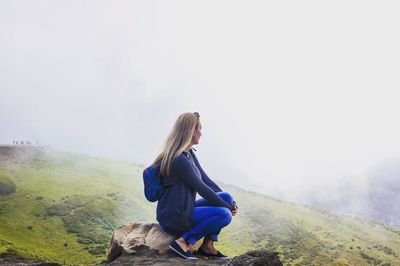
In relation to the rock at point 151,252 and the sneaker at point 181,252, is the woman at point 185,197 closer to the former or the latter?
the sneaker at point 181,252

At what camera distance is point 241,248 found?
10275 centimetres

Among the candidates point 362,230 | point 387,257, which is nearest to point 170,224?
point 387,257

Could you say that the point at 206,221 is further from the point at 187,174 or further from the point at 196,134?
the point at 196,134

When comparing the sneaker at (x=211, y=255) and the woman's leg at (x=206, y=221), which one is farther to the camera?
the sneaker at (x=211, y=255)

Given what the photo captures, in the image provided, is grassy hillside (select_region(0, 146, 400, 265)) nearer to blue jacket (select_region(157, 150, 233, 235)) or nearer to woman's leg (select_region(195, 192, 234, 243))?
woman's leg (select_region(195, 192, 234, 243))

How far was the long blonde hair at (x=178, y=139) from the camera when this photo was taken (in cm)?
1020

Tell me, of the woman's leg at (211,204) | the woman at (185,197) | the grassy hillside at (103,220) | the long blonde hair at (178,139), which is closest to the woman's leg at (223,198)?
the woman's leg at (211,204)

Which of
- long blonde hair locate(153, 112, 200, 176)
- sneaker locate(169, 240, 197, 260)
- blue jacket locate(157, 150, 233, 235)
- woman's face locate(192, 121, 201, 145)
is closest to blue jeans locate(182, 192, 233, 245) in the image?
blue jacket locate(157, 150, 233, 235)

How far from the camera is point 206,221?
33.8 feet

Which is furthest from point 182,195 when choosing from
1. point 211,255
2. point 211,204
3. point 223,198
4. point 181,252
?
point 211,255

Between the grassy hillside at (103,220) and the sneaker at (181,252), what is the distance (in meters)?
53.9

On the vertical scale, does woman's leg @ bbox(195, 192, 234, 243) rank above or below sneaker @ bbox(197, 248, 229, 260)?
above

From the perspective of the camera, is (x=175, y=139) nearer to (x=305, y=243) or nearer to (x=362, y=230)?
(x=305, y=243)

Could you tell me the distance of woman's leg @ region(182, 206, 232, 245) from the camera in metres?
10.4
